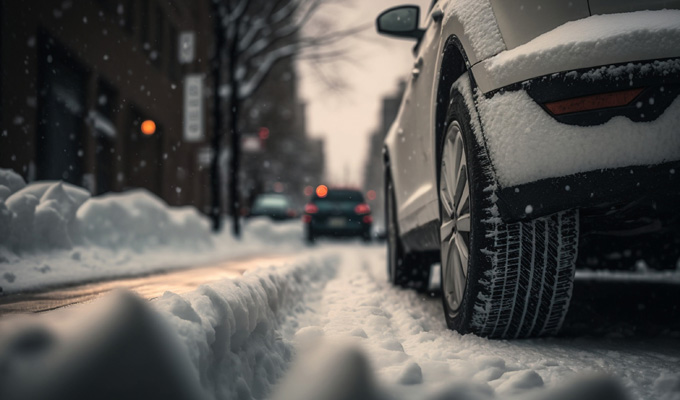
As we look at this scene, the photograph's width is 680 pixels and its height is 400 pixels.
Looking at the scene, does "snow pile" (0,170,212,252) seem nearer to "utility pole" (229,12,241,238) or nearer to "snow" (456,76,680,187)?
"utility pole" (229,12,241,238)

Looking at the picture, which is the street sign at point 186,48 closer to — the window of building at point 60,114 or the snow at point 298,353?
the window of building at point 60,114

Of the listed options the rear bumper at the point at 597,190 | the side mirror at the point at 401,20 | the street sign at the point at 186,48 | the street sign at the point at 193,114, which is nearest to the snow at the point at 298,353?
the rear bumper at the point at 597,190

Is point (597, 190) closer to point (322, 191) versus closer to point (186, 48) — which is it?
point (322, 191)

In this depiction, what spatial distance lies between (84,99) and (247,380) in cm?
1259

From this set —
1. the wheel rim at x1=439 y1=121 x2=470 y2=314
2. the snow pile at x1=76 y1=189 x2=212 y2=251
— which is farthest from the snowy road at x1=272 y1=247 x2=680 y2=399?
the snow pile at x1=76 y1=189 x2=212 y2=251

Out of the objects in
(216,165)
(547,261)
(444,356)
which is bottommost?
(444,356)

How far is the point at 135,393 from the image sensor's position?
119 centimetres

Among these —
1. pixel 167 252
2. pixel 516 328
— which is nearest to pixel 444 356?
pixel 516 328

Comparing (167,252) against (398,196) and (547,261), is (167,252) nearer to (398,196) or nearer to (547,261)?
(398,196)

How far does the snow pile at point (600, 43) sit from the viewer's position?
196 centimetres

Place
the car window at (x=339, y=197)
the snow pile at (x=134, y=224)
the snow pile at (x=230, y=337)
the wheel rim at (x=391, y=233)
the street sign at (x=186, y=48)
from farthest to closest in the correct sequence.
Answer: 1. the car window at (x=339, y=197)
2. the street sign at (x=186, y=48)
3. the snow pile at (x=134, y=224)
4. the wheel rim at (x=391, y=233)
5. the snow pile at (x=230, y=337)

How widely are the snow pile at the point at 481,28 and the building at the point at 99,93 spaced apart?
21.7ft

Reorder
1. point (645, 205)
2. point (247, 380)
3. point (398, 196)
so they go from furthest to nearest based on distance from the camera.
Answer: point (398, 196)
point (645, 205)
point (247, 380)

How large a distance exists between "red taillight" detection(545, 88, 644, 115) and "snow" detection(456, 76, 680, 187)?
0.14ft
